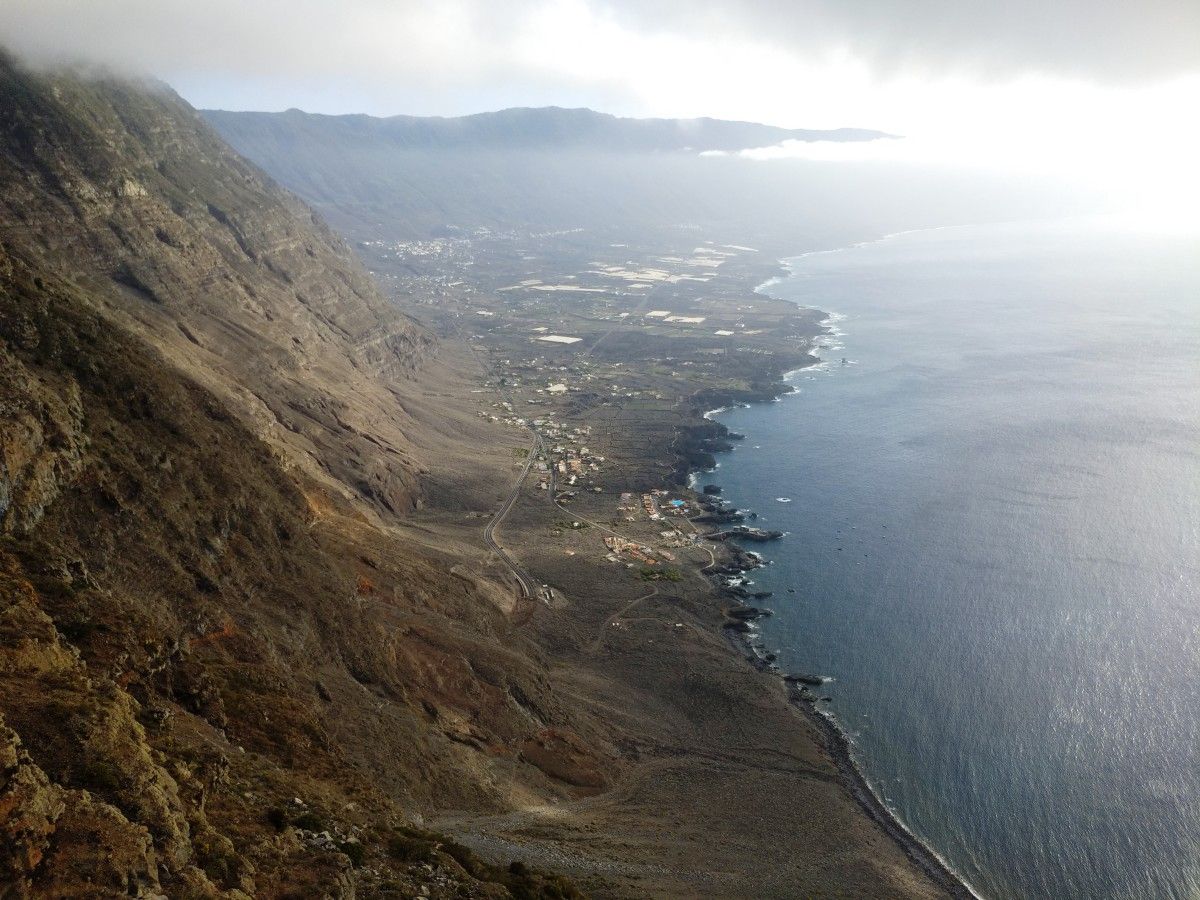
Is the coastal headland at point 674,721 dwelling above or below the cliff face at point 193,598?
below

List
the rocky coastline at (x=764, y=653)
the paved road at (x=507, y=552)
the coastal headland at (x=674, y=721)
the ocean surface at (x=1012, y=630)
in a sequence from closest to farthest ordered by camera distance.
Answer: the coastal headland at (x=674, y=721)
the rocky coastline at (x=764, y=653)
the ocean surface at (x=1012, y=630)
the paved road at (x=507, y=552)

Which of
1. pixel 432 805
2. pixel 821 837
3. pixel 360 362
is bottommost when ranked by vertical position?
pixel 821 837

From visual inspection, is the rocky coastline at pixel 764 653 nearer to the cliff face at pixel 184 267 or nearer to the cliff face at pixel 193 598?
the cliff face at pixel 193 598

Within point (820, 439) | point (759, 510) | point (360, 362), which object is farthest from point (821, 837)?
point (360, 362)

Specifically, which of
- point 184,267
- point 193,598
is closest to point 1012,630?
point 193,598

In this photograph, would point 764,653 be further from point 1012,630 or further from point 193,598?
point 193,598

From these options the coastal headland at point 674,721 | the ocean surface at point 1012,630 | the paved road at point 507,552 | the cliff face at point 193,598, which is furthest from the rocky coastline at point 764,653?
the cliff face at point 193,598

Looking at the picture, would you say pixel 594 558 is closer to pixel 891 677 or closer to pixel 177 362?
pixel 891 677
